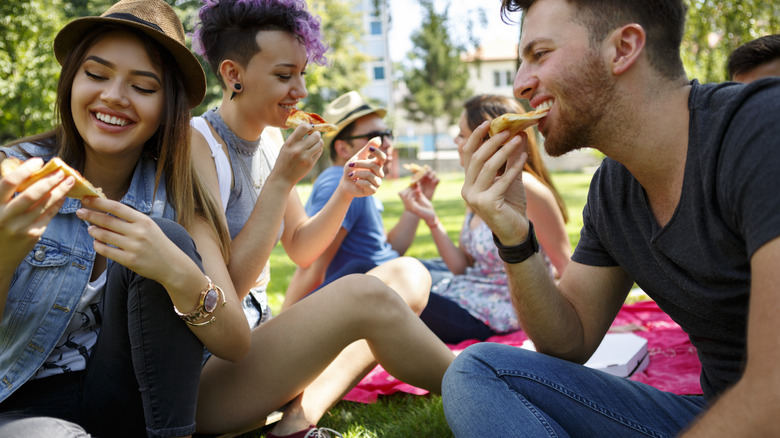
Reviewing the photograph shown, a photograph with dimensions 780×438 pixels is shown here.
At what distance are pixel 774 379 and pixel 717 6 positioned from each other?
16215 mm

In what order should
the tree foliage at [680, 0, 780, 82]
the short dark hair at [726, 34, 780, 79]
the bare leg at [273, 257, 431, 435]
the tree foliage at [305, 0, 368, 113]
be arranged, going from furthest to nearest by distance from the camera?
the tree foliage at [305, 0, 368, 113] → the tree foliage at [680, 0, 780, 82] → the short dark hair at [726, 34, 780, 79] → the bare leg at [273, 257, 431, 435]

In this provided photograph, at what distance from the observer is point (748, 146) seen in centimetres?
172

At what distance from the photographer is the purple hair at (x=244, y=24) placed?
3646mm

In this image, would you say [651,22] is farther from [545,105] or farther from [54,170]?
[54,170]

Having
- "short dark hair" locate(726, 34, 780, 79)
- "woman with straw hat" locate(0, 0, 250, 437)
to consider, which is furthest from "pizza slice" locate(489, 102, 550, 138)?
"short dark hair" locate(726, 34, 780, 79)

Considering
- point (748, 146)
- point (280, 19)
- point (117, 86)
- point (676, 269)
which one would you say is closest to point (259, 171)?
point (280, 19)

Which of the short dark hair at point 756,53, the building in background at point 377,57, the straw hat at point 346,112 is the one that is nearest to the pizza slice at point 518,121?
A: the short dark hair at point 756,53

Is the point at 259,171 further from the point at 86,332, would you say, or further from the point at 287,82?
the point at 86,332

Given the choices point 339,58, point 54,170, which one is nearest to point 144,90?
point 54,170

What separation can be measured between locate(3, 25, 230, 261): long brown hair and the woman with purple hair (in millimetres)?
270

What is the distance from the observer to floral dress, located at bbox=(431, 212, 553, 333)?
4.82 metres

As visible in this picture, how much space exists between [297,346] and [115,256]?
98 centimetres

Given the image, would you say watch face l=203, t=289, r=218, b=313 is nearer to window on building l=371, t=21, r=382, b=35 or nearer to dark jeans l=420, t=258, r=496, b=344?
dark jeans l=420, t=258, r=496, b=344

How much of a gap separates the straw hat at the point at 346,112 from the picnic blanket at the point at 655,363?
2.21 m
